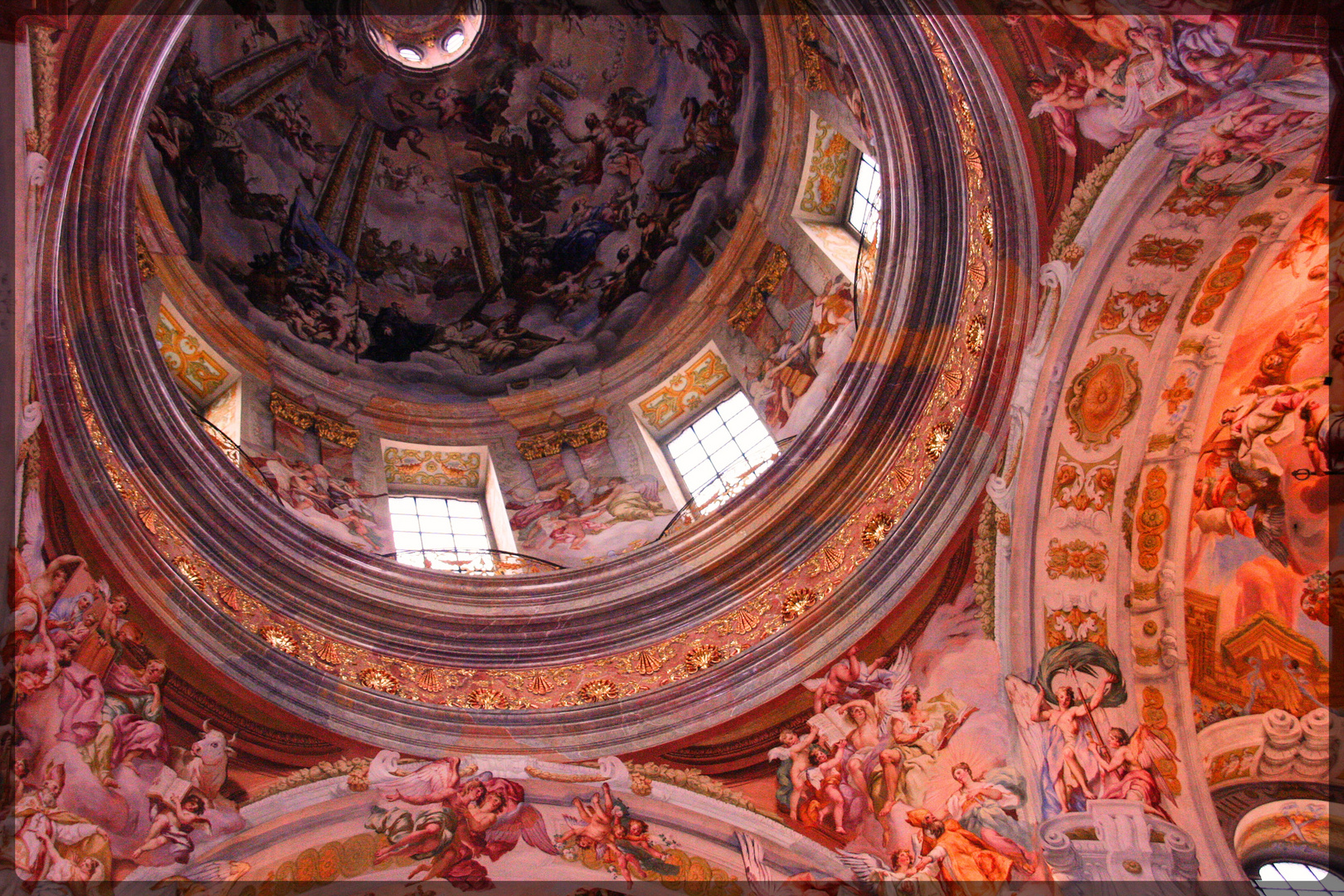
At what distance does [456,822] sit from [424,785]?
52cm

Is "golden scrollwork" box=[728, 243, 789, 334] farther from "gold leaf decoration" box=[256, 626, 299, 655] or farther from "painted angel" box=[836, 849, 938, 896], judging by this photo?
"painted angel" box=[836, 849, 938, 896]

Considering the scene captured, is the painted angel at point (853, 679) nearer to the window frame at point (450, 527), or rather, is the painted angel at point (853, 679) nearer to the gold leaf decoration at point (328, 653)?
the window frame at point (450, 527)

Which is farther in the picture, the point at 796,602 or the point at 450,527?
the point at 450,527

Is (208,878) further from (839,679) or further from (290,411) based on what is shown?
(290,411)

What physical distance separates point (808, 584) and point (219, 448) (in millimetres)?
6919

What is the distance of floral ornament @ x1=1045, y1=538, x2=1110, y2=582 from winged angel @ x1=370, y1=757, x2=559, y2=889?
5.93m

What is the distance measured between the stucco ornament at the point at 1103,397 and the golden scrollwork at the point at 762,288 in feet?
20.8

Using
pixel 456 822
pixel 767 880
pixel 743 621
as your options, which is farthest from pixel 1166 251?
pixel 456 822

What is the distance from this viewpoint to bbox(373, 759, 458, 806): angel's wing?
1217 centimetres

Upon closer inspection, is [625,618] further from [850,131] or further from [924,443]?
[850,131]

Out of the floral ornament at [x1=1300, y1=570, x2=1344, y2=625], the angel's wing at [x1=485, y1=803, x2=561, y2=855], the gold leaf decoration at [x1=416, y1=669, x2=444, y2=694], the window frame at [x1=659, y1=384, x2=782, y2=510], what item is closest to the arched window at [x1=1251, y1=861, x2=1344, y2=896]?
the floral ornament at [x1=1300, y1=570, x2=1344, y2=625]

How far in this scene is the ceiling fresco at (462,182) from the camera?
60.2 feet

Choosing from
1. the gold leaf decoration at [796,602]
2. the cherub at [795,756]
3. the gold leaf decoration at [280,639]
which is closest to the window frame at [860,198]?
the gold leaf decoration at [796,602]

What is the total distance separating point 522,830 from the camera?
12320mm
